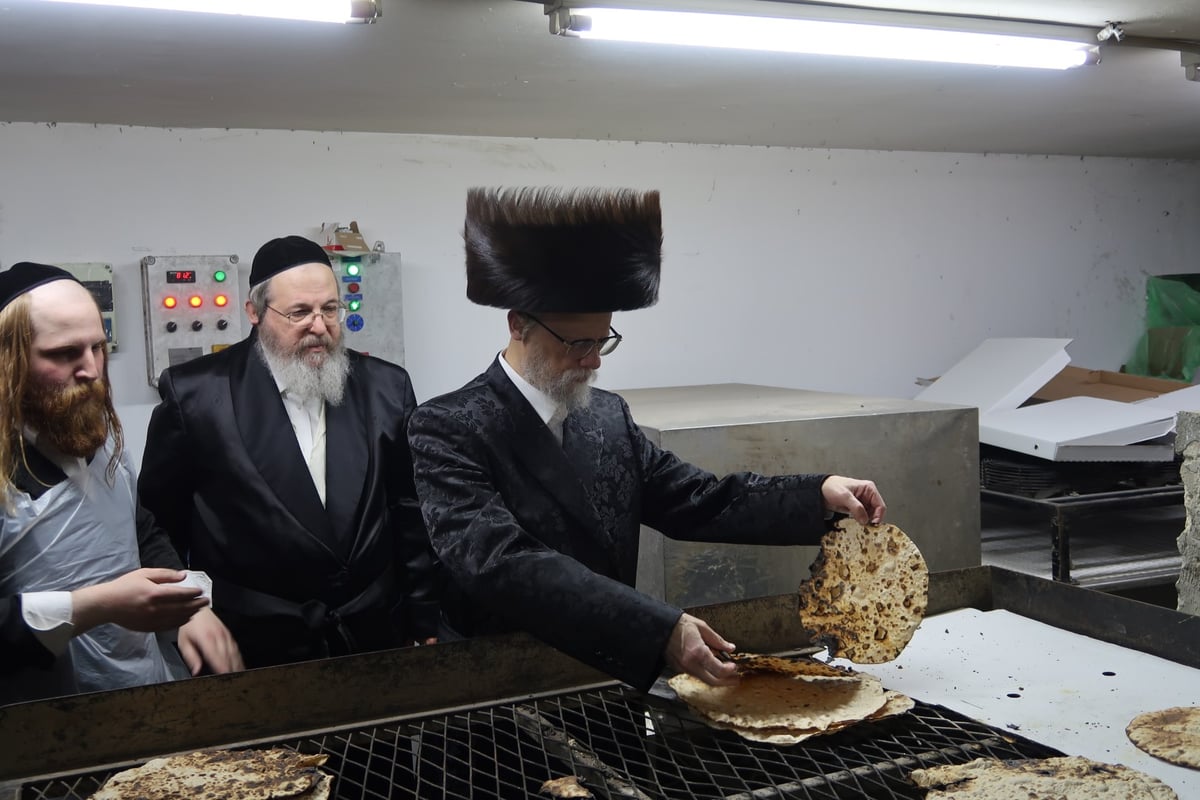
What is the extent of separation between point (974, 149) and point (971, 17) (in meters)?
2.41

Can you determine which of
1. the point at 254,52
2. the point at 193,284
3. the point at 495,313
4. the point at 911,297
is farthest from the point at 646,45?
the point at 911,297

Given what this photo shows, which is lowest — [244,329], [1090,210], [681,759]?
[681,759]

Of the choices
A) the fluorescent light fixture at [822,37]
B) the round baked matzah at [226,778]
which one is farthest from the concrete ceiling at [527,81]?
the round baked matzah at [226,778]

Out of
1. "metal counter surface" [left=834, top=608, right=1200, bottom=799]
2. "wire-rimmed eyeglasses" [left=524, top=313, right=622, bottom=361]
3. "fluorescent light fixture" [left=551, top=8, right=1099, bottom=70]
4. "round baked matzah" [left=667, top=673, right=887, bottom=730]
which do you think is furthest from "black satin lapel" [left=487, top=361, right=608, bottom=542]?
"fluorescent light fixture" [left=551, top=8, right=1099, bottom=70]

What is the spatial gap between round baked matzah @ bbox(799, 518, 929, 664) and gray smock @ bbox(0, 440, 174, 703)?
50.5 inches

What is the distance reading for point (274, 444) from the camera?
225cm

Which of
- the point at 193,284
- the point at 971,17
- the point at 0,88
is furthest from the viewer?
the point at 193,284

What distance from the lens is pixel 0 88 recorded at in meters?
2.86

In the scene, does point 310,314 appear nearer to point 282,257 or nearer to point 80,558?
point 282,257

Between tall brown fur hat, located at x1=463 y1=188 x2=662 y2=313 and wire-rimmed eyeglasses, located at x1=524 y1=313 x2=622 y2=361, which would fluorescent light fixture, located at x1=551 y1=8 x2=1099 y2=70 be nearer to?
tall brown fur hat, located at x1=463 y1=188 x2=662 y2=313

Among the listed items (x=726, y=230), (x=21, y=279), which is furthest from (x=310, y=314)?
(x=726, y=230)

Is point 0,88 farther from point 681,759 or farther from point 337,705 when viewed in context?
point 681,759

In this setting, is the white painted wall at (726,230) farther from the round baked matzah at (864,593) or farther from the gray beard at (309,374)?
the round baked matzah at (864,593)

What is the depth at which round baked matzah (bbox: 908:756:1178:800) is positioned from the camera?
1.28m
